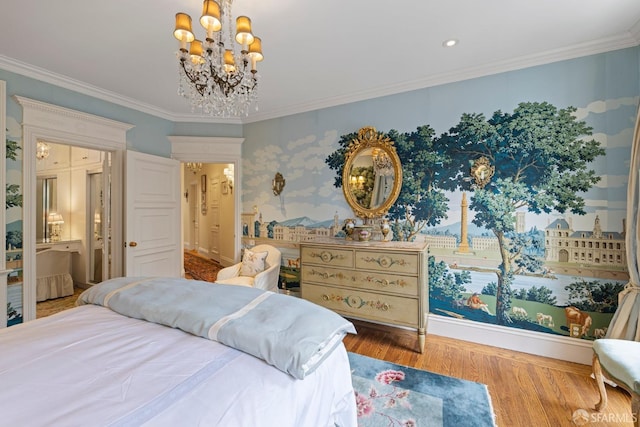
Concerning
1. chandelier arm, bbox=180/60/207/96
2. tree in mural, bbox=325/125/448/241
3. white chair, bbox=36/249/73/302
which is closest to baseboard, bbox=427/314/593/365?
tree in mural, bbox=325/125/448/241

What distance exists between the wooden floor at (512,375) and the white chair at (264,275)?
1145 millimetres

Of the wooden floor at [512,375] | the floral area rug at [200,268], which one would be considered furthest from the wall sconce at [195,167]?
the wooden floor at [512,375]

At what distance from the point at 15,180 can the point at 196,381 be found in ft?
10.3

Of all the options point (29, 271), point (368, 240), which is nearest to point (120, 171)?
point (29, 271)

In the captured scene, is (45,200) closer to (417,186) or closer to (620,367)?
(417,186)

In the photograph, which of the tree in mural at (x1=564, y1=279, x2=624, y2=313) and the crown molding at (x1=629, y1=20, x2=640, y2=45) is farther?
the tree in mural at (x1=564, y1=279, x2=624, y2=313)

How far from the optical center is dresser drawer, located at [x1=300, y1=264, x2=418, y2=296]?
2461 millimetres

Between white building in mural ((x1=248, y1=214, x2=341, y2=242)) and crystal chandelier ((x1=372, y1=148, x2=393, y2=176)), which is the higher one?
crystal chandelier ((x1=372, y1=148, x2=393, y2=176))

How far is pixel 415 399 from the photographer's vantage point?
1.89 meters

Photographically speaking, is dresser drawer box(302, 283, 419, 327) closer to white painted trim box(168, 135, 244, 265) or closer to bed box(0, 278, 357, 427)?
bed box(0, 278, 357, 427)

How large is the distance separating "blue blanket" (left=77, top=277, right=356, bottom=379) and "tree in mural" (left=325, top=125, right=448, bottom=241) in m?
1.84

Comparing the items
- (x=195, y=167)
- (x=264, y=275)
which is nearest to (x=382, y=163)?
(x=264, y=275)

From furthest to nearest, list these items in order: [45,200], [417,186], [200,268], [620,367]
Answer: [200,268] < [45,200] < [417,186] < [620,367]

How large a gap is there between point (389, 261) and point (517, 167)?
1.48m
